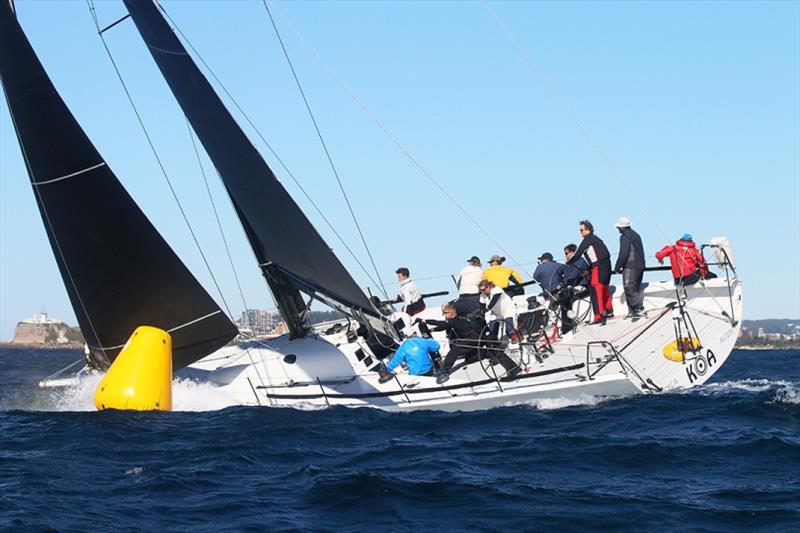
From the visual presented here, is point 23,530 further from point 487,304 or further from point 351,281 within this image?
point 487,304

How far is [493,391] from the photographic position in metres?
12.0

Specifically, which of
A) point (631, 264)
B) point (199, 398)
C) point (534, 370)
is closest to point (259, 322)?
point (199, 398)

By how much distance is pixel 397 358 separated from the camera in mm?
13031

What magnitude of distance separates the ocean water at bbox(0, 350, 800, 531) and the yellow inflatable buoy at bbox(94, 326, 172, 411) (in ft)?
0.81

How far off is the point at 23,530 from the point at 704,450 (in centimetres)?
596

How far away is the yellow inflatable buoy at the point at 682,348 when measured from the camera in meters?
12.7

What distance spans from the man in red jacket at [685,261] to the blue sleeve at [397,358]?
3.91m

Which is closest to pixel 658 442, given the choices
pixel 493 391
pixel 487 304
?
pixel 493 391

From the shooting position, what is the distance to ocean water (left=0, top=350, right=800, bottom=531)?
23.7 feet

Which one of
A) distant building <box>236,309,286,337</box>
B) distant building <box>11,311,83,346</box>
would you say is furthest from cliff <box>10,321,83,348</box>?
distant building <box>236,309,286,337</box>

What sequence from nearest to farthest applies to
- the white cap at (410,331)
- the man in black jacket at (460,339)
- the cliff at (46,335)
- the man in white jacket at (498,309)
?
the man in black jacket at (460,339), the man in white jacket at (498,309), the white cap at (410,331), the cliff at (46,335)

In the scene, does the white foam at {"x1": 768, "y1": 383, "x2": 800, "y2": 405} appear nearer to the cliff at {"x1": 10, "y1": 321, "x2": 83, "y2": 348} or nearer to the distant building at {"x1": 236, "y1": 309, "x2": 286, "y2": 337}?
the distant building at {"x1": 236, "y1": 309, "x2": 286, "y2": 337}

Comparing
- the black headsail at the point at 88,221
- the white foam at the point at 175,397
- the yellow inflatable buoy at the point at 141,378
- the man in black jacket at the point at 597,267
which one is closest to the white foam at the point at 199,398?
the white foam at the point at 175,397

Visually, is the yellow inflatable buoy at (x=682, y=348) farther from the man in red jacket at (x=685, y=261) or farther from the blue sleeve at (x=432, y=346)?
the blue sleeve at (x=432, y=346)
